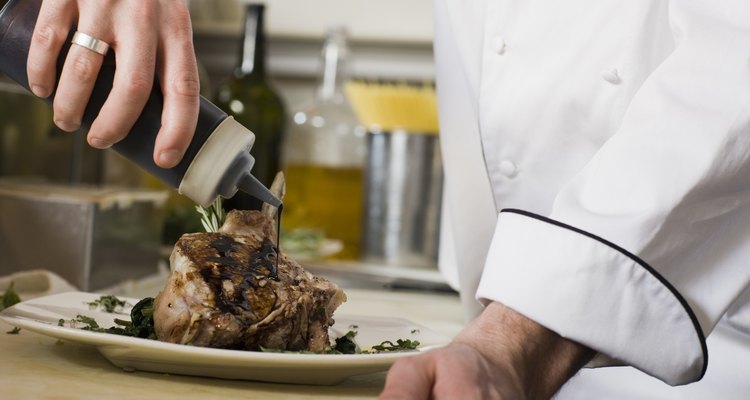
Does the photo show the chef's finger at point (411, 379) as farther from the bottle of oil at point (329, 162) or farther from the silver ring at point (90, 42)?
the bottle of oil at point (329, 162)

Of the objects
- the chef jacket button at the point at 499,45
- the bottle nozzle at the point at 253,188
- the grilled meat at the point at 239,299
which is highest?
the chef jacket button at the point at 499,45

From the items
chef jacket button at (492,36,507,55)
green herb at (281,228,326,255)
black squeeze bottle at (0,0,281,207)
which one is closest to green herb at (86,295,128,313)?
black squeeze bottle at (0,0,281,207)

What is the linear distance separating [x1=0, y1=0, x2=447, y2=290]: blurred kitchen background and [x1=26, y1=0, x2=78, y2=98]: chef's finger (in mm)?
515

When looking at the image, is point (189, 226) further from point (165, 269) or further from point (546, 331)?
point (546, 331)

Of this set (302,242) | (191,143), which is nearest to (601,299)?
(191,143)

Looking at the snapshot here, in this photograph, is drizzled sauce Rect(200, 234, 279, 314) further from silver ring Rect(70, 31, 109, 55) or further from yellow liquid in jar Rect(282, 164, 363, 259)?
yellow liquid in jar Rect(282, 164, 363, 259)

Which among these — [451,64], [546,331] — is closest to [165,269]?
[451,64]

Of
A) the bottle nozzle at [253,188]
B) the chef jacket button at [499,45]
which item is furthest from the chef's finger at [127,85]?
the chef jacket button at [499,45]

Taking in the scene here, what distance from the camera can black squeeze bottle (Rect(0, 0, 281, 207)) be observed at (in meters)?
0.75

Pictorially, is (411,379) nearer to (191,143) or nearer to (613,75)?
(191,143)

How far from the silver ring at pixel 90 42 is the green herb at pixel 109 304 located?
0.26 m

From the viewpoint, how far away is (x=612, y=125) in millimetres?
1050

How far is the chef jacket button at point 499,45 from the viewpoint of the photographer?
1.12 metres

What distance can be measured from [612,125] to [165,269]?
84 cm
